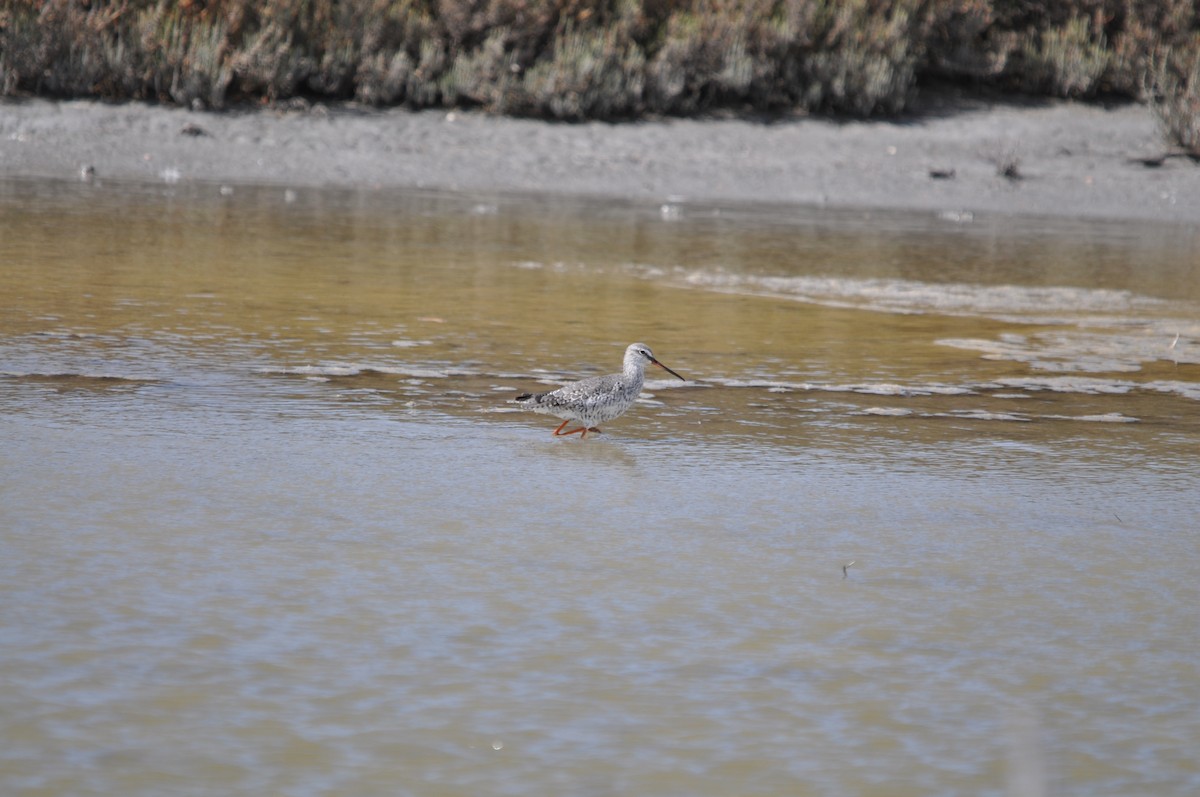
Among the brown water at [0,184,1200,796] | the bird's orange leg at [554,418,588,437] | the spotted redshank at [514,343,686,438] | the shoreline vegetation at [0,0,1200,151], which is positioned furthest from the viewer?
the shoreline vegetation at [0,0,1200,151]

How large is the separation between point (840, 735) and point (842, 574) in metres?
1.17

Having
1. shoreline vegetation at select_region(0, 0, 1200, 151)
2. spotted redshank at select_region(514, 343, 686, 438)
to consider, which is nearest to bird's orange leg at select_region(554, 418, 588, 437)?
spotted redshank at select_region(514, 343, 686, 438)

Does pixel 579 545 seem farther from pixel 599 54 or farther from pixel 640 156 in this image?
pixel 599 54

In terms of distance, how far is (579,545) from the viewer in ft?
14.8

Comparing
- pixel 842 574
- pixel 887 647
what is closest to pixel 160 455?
pixel 842 574

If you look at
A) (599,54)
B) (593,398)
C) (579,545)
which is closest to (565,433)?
(593,398)

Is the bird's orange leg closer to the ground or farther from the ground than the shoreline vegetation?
closer to the ground

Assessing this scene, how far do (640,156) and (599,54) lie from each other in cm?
187

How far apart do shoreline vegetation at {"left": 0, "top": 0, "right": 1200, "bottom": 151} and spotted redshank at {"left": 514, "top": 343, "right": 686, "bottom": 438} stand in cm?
1407

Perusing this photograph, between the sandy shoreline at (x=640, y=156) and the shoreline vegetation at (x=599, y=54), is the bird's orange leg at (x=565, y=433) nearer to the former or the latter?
the sandy shoreline at (x=640, y=156)

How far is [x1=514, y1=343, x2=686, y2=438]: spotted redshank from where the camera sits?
19.5ft

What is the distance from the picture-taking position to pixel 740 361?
25.6 feet

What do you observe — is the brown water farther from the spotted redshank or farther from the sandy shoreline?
the sandy shoreline

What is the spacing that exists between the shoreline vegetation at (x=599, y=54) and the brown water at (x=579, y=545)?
10.2 m
